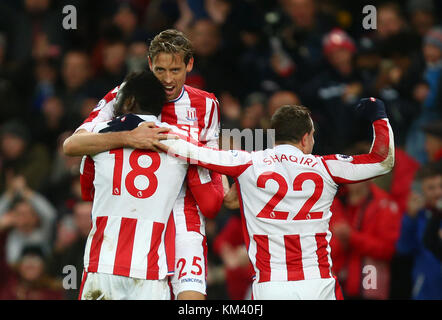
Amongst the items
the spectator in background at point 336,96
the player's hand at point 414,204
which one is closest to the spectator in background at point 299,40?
the spectator in background at point 336,96

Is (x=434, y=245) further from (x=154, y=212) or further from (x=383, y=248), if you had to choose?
(x=154, y=212)

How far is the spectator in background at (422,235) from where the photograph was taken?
7.09 meters

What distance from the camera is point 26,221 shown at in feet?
30.0

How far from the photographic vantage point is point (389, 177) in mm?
8062

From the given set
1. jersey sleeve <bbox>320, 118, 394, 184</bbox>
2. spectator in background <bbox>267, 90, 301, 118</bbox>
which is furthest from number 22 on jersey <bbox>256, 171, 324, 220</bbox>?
spectator in background <bbox>267, 90, 301, 118</bbox>

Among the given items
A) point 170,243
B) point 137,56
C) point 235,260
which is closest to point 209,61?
point 137,56

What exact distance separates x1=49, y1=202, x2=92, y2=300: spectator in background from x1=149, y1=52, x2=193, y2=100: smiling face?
9.57 ft

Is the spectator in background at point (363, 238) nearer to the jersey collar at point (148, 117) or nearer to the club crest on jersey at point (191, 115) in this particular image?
the club crest on jersey at point (191, 115)

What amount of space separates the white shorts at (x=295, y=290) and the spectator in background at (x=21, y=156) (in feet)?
17.8

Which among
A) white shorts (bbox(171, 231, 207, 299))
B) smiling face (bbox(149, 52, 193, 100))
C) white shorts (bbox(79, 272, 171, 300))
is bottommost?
white shorts (bbox(79, 272, 171, 300))

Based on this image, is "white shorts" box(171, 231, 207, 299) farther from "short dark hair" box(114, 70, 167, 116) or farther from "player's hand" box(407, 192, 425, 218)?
"player's hand" box(407, 192, 425, 218)

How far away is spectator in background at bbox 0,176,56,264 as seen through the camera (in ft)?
30.0

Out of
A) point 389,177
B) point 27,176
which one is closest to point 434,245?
point 389,177
